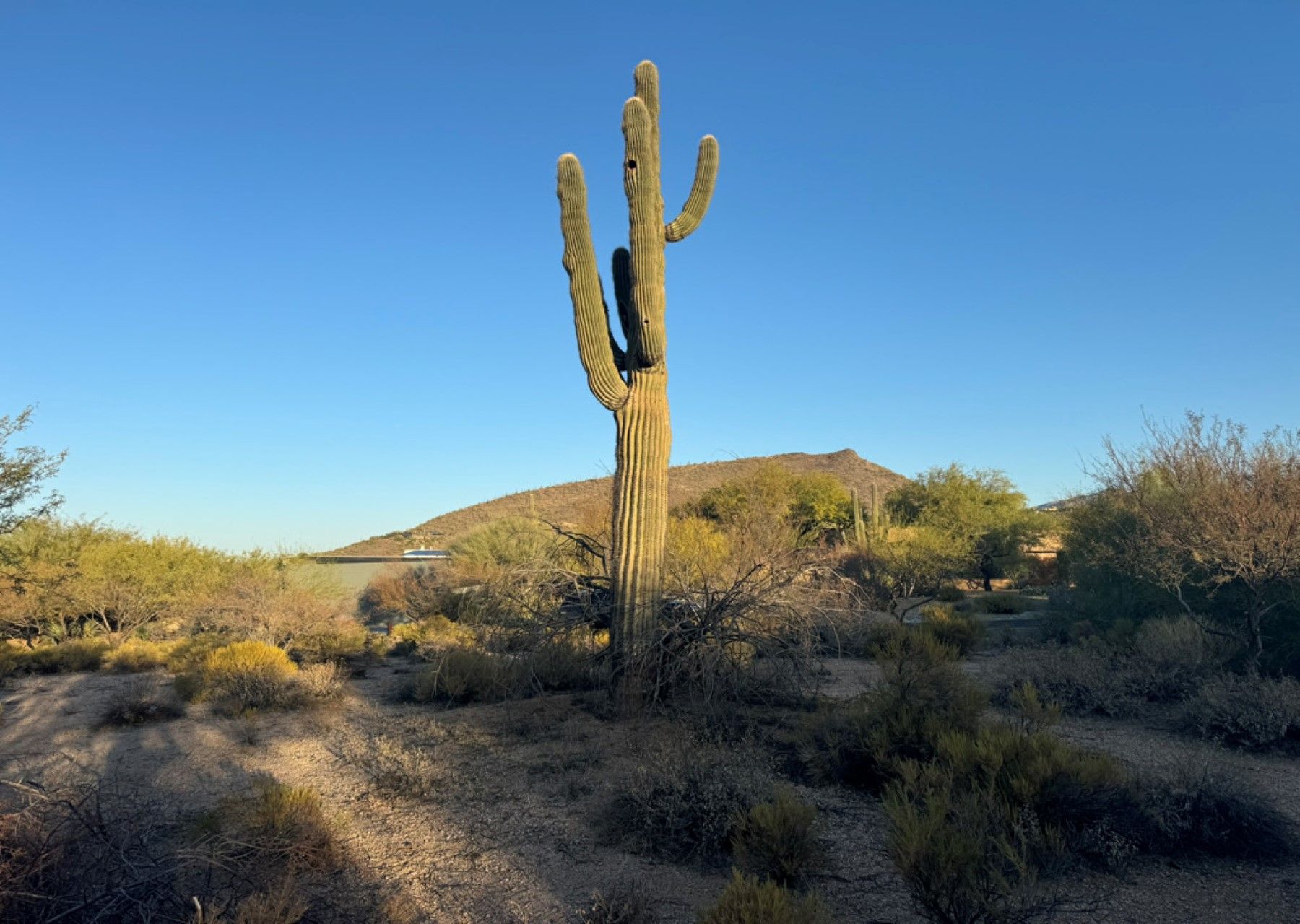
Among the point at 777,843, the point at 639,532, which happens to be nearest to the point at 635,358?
the point at 639,532

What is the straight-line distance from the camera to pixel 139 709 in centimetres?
977

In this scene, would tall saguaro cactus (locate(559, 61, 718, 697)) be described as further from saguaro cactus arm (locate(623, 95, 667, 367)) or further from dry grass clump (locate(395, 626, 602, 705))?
dry grass clump (locate(395, 626, 602, 705))

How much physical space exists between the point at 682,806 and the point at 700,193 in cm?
756

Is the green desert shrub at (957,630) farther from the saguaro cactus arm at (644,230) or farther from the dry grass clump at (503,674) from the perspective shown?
the saguaro cactus arm at (644,230)

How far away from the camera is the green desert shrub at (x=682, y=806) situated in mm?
5309

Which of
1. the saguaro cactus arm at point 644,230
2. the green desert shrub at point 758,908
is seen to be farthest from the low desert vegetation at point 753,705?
the saguaro cactus arm at point 644,230

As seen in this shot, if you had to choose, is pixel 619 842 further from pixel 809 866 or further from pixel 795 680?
pixel 795 680

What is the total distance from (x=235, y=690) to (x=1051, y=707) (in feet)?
30.4

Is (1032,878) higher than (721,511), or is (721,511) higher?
(721,511)

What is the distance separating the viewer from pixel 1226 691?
834 cm

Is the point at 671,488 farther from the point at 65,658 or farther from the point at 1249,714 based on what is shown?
the point at 1249,714

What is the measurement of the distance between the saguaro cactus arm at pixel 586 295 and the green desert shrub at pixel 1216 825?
20.8 ft

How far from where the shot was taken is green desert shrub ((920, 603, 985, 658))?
1431 centimetres

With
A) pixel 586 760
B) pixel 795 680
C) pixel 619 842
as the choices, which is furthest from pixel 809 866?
pixel 795 680
